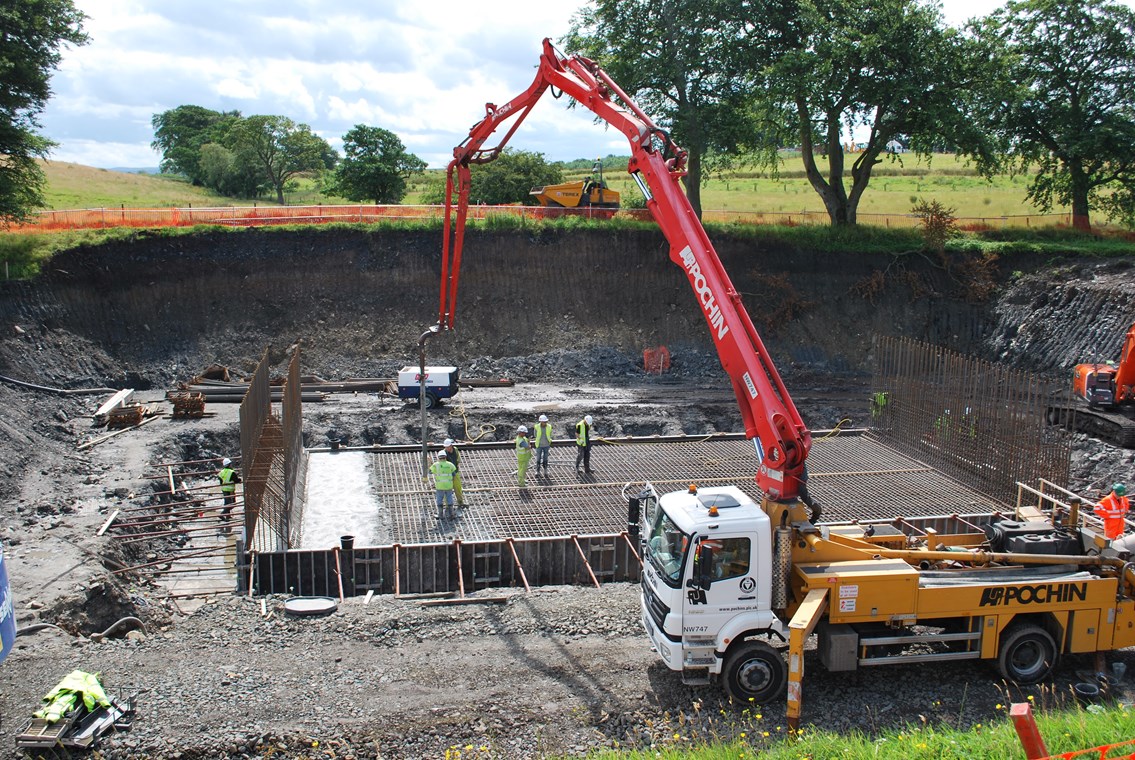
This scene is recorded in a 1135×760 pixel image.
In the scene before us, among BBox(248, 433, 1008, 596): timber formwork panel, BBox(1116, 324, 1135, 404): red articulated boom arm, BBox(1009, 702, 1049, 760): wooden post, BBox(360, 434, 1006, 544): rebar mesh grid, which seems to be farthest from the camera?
BBox(1116, 324, 1135, 404): red articulated boom arm

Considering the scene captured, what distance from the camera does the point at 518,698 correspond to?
10.1m

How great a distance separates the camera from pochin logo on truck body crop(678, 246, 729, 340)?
11.8m

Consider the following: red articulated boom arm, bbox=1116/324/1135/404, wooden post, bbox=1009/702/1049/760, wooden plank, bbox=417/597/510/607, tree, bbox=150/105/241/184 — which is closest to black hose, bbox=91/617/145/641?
wooden plank, bbox=417/597/510/607

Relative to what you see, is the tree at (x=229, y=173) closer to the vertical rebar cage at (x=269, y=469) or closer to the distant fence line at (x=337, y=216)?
the distant fence line at (x=337, y=216)

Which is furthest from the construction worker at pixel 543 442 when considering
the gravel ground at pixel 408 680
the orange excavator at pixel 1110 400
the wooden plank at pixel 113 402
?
the orange excavator at pixel 1110 400

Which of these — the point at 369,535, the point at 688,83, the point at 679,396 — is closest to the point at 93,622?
the point at 369,535

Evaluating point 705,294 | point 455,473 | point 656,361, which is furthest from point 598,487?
point 656,361

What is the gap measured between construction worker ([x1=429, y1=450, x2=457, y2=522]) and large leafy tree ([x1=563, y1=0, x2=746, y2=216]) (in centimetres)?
2136

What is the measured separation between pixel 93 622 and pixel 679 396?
59.3ft

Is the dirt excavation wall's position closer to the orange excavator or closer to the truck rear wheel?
the orange excavator

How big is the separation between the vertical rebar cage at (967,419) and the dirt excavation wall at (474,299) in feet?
32.9

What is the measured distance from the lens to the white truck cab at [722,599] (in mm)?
9891

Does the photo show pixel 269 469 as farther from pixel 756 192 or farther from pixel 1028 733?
pixel 756 192

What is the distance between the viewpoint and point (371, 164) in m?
42.9
